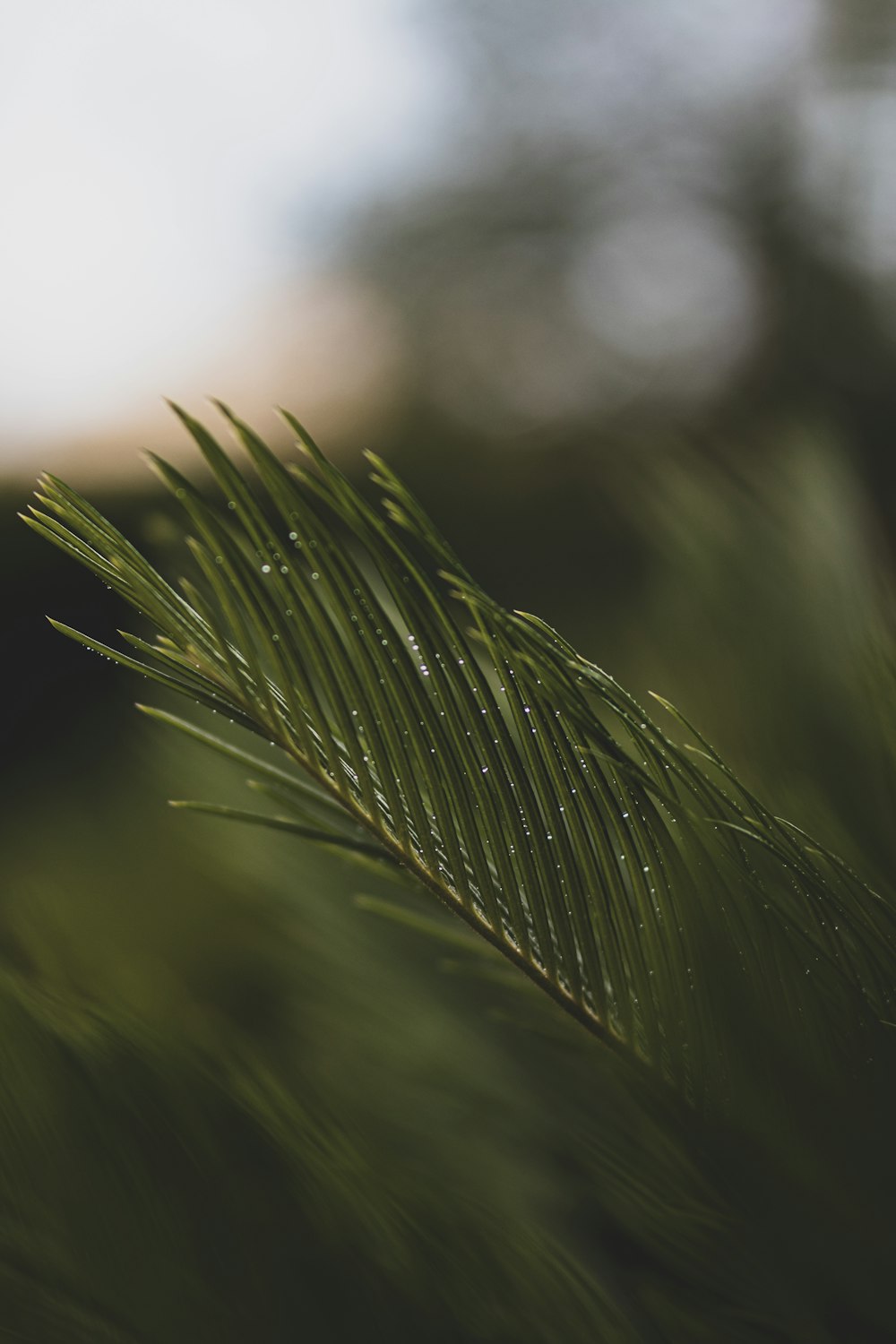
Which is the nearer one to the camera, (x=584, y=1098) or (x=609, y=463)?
(x=584, y=1098)

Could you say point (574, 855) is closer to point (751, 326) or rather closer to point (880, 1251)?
point (880, 1251)

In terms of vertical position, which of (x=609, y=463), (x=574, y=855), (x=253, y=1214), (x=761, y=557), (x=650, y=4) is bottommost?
(x=253, y=1214)

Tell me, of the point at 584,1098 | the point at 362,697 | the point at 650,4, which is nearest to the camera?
the point at 362,697

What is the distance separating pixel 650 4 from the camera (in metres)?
1.65

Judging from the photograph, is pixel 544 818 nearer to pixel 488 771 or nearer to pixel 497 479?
pixel 488 771

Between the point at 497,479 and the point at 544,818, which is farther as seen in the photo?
the point at 497,479

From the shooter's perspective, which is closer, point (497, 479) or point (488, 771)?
point (488, 771)

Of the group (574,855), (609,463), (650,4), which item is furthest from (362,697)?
(650,4)

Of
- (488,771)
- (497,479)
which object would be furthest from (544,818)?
(497,479)

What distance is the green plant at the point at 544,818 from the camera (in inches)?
6.9

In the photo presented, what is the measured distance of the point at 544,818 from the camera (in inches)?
7.8

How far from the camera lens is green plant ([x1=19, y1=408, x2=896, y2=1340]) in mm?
175

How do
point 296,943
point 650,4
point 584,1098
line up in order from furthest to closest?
point 650,4 → point 296,943 → point 584,1098

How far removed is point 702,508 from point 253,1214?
425mm
